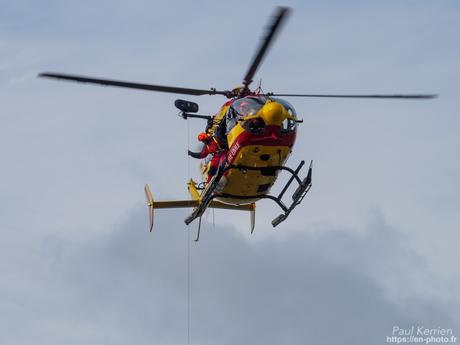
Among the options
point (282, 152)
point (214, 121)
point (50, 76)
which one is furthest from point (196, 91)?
point (50, 76)

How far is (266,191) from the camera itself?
27672 mm

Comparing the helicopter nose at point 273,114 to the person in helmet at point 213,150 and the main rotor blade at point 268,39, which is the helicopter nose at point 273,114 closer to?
the main rotor blade at point 268,39

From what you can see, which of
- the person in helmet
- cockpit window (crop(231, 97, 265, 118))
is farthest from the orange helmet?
cockpit window (crop(231, 97, 265, 118))

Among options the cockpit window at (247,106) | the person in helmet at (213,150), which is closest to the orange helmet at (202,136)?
the person in helmet at (213,150)

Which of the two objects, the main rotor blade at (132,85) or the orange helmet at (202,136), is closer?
the main rotor blade at (132,85)

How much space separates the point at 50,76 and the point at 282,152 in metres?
6.90

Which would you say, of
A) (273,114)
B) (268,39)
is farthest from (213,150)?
(268,39)

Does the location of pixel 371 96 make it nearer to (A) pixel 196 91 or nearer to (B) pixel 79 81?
(A) pixel 196 91

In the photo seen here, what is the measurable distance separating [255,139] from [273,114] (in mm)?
908

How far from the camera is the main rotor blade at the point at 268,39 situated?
2112 centimetres

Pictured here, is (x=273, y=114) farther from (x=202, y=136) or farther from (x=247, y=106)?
(x=202, y=136)

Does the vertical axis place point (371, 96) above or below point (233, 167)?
above

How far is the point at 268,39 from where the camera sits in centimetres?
2236

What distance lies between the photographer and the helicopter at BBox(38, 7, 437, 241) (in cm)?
2509
